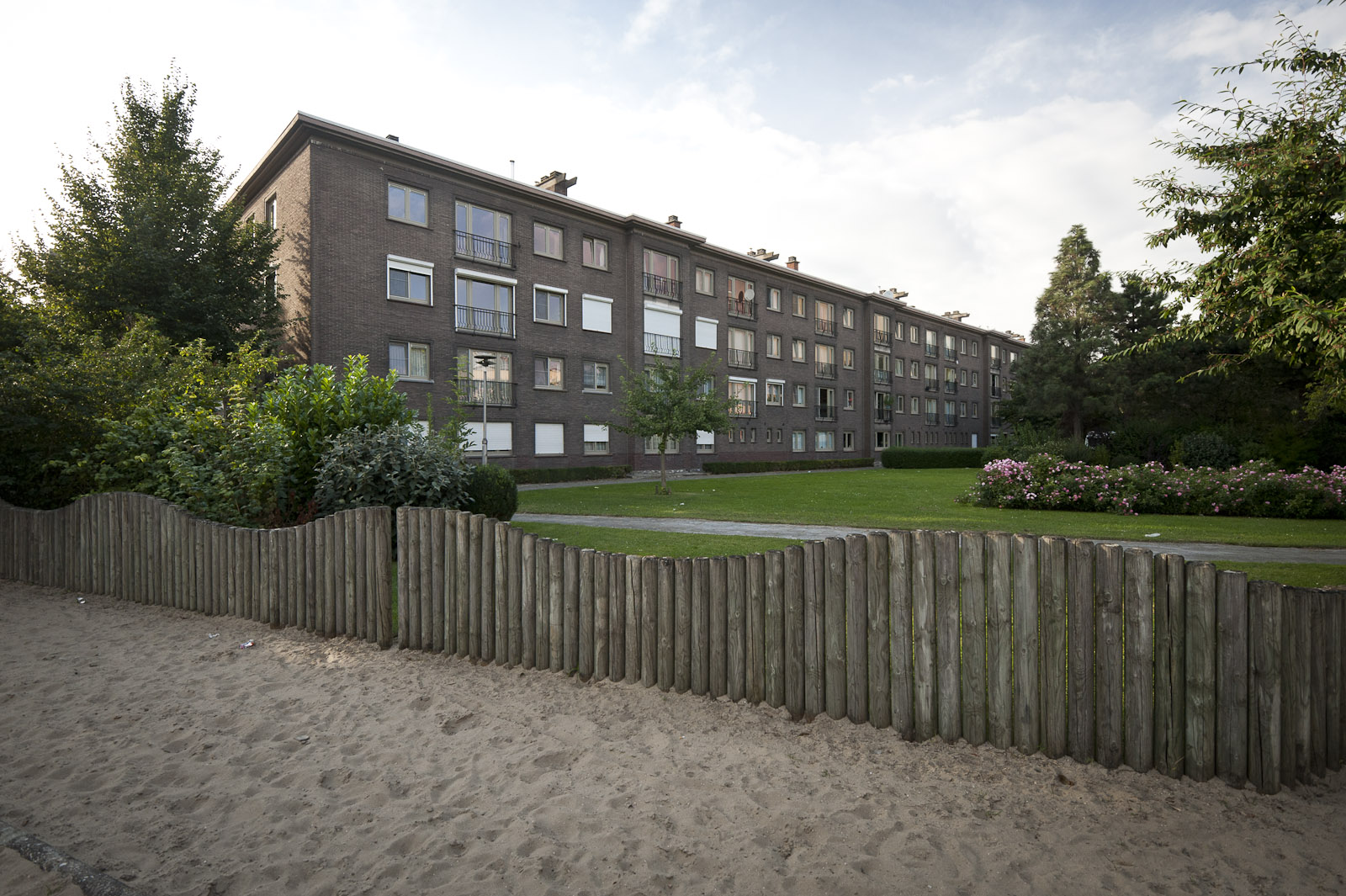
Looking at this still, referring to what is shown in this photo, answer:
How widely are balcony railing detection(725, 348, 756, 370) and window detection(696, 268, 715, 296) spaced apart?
380 cm

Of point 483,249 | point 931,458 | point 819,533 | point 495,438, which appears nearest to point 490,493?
point 819,533

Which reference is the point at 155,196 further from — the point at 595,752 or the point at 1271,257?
the point at 1271,257

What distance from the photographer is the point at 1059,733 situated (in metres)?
3.94

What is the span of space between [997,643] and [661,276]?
1365 inches

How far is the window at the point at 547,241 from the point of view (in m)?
31.1

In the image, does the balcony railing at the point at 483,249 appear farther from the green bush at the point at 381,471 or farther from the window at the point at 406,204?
the green bush at the point at 381,471

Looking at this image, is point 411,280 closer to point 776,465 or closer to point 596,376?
point 596,376

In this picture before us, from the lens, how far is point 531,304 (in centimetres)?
3070

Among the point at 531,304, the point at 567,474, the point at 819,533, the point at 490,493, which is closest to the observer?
the point at 490,493

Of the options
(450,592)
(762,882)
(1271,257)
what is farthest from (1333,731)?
(450,592)

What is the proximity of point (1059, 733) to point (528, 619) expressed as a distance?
12.8 feet

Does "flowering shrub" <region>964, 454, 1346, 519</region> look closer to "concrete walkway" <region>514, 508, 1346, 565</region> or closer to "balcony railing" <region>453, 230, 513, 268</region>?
"concrete walkway" <region>514, 508, 1346, 565</region>

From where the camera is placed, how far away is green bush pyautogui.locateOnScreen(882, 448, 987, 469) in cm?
4678

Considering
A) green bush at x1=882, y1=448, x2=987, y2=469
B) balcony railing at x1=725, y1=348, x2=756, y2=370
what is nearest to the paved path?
balcony railing at x1=725, y1=348, x2=756, y2=370
